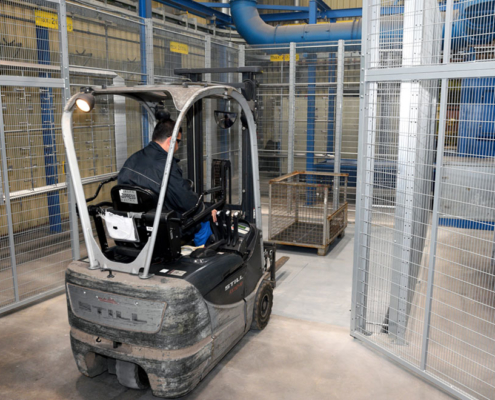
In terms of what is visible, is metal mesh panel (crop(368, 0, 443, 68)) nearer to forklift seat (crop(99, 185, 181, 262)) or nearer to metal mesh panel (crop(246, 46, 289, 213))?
forklift seat (crop(99, 185, 181, 262))

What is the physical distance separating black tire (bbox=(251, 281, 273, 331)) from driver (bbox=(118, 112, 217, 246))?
3.75 ft

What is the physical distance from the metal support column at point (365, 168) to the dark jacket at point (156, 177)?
1468 mm

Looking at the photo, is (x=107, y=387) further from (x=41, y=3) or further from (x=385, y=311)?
(x=41, y=3)

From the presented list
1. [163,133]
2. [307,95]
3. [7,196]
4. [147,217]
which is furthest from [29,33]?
[147,217]

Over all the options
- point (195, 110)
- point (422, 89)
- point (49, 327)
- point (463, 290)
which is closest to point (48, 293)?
point (49, 327)

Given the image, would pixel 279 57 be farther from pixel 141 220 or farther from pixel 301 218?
pixel 141 220

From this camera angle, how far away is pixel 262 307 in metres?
4.42

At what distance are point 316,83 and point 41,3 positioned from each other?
16.8 feet

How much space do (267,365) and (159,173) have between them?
1.80 metres

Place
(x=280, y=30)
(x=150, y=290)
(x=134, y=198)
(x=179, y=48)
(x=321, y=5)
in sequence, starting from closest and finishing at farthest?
(x=150, y=290)
(x=134, y=198)
(x=179, y=48)
(x=280, y=30)
(x=321, y=5)

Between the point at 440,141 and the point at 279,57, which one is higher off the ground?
the point at 279,57

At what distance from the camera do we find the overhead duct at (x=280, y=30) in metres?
8.70

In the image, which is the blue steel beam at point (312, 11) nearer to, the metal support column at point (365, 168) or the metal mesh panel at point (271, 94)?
the metal mesh panel at point (271, 94)

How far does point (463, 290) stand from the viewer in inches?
215
